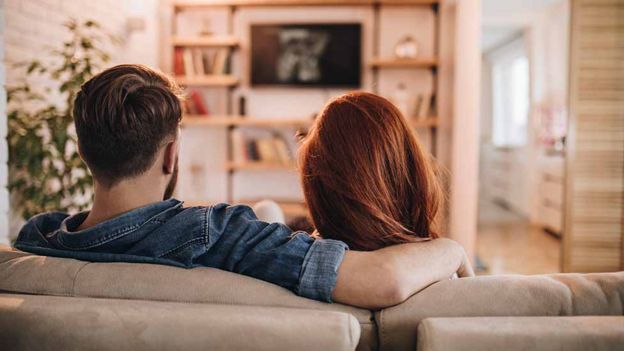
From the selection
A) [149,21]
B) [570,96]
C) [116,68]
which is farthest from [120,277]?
[149,21]

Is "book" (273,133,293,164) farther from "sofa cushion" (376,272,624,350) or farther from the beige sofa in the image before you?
"sofa cushion" (376,272,624,350)

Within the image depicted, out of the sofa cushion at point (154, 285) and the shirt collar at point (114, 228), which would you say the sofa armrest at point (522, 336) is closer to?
the sofa cushion at point (154, 285)

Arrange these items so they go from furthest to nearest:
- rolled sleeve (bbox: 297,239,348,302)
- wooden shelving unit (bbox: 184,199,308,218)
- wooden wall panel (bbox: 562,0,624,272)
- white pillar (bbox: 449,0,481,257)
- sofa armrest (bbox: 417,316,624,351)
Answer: wooden shelving unit (bbox: 184,199,308,218) → white pillar (bbox: 449,0,481,257) → wooden wall panel (bbox: 562,0,624,272) → rolled sleeve (bbox: 297,239,348,302) → sofa armrest (bbox: 417,316,624,351)

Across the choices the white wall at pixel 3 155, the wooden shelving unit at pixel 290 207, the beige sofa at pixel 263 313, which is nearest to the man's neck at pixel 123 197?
the beige sofa at pixel 263 313

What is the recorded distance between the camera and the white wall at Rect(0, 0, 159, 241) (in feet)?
9.77

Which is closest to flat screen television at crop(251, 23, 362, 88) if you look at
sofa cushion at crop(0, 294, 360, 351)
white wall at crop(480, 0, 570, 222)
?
white wall at crop(480, 0, 570, 222)

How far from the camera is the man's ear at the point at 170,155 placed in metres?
1.18

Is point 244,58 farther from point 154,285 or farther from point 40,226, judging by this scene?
point 154,285

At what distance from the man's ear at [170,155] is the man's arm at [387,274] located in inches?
16.9

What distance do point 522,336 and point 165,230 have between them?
66 cm

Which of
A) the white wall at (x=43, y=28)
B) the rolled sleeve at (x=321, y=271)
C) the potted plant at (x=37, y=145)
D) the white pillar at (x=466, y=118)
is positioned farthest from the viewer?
the white pillar at (x=466, y=118)

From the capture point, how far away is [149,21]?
493cm

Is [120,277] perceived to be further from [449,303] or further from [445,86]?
[445,86]

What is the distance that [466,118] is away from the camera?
4.56m
